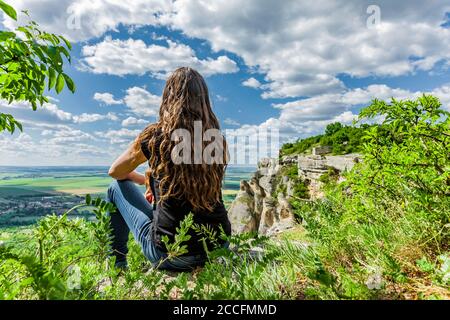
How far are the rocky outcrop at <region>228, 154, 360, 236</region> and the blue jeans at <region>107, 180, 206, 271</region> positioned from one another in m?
15.9

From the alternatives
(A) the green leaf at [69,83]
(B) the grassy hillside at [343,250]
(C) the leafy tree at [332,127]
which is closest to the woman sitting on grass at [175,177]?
(B) the grassy hillside at [343,250]

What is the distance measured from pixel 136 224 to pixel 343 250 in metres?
1.83

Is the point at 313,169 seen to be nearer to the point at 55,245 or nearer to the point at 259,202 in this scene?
the point at 259,202

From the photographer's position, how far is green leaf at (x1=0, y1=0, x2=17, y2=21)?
1.46 m

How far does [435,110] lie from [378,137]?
1.49ft

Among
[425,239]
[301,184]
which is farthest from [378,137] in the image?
[301,184]

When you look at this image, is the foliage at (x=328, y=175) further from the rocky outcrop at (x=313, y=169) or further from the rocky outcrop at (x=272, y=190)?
the rocky outcrop at (x=313, y=169)

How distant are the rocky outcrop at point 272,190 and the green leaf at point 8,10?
1792 centimetres

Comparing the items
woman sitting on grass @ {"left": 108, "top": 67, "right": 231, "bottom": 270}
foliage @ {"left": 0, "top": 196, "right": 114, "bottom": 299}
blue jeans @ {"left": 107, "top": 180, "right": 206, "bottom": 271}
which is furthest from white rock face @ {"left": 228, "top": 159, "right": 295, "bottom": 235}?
foliage @ {"left": 0, "top": 196, "right": 114, "bottom": 299}

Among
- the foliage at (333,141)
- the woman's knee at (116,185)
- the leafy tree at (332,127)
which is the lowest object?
the woman's knee at (116,185)

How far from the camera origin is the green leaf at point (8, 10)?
4.77 feet

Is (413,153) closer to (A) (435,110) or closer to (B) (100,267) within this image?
(A) (435,110)

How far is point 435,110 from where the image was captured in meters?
2.11

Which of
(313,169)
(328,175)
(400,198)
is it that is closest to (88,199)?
(400,198)
